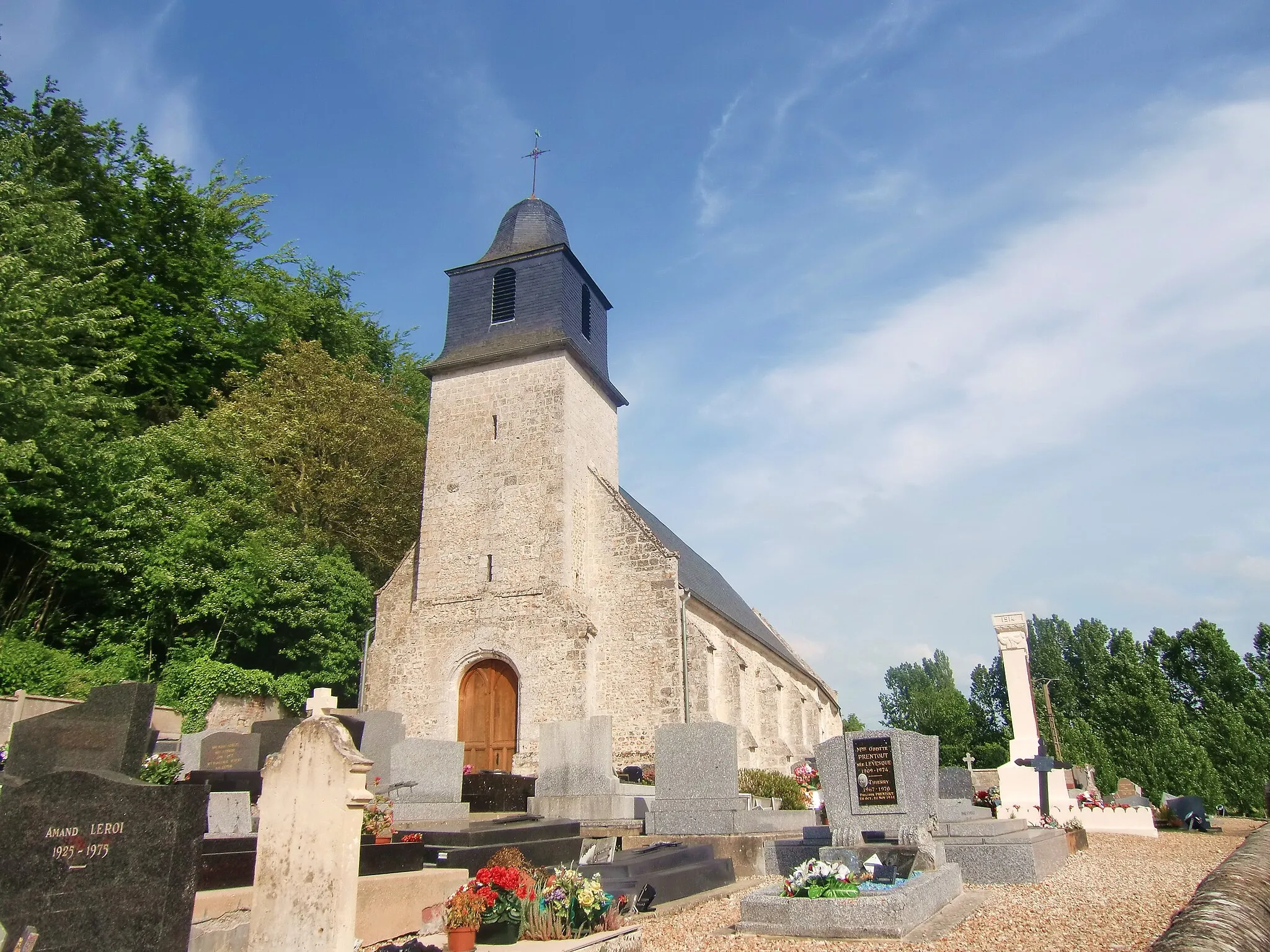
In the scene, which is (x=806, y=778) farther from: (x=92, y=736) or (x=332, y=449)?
(x=332, y=449)

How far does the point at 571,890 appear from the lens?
5836 mm

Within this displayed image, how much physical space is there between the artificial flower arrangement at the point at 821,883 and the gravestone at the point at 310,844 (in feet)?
11.2

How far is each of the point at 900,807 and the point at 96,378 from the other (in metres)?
15.6

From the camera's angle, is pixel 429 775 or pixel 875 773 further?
pixel 429 775

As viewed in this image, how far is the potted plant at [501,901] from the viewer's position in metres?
5.47

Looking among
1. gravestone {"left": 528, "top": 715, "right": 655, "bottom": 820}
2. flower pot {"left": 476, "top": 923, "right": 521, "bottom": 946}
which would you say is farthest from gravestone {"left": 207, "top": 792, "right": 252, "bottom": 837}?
gravestone {"left": 528, "top": 715, "right": 655, "bottom": 820}

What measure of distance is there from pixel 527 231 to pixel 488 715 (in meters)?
11.4

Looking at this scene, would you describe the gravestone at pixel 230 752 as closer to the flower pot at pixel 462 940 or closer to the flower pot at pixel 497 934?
the flower pot at pixel 497 934

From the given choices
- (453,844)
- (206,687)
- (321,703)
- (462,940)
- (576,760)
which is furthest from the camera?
(206,687)

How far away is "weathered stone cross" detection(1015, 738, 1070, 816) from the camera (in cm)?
1284

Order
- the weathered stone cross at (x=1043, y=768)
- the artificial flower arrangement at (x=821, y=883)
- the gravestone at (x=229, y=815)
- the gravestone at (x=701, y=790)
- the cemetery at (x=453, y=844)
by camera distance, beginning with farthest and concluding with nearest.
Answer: the weathered stone cross at (x=1043, y=768) → the gravestone at (x=701, y=790) → the gravestone at (x=229, y=815) → the artificial flower arrangement at (x=821, y=883) → the cemetery at (x=453, y=844)

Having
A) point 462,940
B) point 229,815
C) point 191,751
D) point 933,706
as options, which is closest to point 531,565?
point 191,751

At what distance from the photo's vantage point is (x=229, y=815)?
741 cm

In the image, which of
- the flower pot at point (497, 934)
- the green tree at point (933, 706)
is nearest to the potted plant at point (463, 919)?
the flower pot at point (497, 934)
